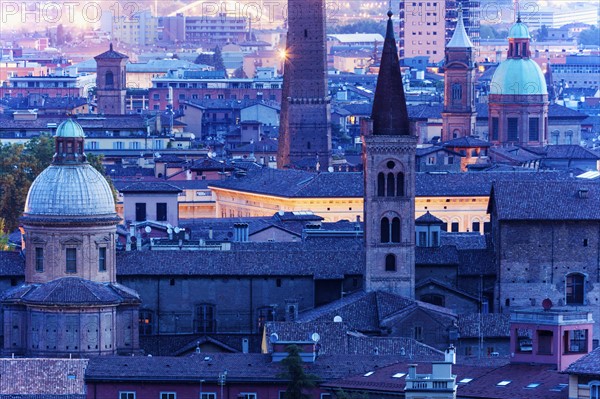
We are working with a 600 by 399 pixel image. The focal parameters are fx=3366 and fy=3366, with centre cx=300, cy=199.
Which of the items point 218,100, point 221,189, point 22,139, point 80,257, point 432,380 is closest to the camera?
point 432,380

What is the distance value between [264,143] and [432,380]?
95.4 m

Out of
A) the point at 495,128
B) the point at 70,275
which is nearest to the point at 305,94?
the point at 495,128

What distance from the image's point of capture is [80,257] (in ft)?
270

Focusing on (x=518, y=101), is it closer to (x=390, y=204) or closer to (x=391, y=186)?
(x=391, y=186)

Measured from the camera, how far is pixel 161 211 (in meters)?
109

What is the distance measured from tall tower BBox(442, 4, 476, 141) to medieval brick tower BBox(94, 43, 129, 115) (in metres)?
27.3

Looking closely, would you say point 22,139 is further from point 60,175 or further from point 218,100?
point 60,175

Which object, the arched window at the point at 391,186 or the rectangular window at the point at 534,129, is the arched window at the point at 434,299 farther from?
the rectangular window at the point at 534,129

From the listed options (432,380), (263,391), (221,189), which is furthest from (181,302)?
(221,189)

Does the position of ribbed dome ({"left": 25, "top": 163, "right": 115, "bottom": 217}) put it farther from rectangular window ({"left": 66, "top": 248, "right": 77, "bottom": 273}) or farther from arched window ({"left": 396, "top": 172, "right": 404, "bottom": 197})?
arched window ({"left": 396, "top": 172, "right": 404, "bottom": 197})

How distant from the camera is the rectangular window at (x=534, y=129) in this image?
153500 mm

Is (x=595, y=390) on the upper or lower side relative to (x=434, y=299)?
upper

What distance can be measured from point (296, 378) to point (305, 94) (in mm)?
66267

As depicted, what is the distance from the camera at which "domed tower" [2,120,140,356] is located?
265ft
